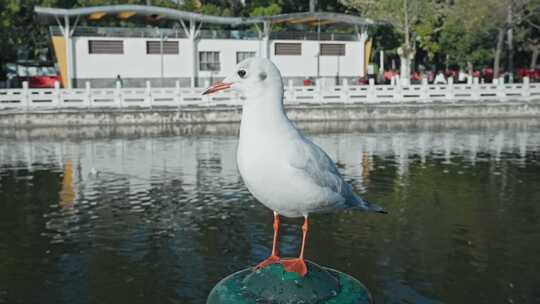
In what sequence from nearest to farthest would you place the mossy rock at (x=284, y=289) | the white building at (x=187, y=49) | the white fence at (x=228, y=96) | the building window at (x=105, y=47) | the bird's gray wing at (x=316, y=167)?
1. the mossy rock at (x=284, y=289)
2. the bird's gray wing at (x=316, y=167)
3. the white fence at (x=228, y=96)
4. the white building at (x=187, y=49)
5. the building window at (x=105, y=47)

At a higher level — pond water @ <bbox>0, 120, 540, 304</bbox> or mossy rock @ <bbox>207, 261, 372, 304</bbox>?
mossy rock @ <bbox>207, 261, 372, 304</bbox>

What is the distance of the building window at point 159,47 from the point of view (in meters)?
35.8

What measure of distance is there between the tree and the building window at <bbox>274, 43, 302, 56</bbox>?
467 cm

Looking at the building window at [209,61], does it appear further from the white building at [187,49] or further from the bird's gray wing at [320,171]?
the bird's gray wing at [320,171]

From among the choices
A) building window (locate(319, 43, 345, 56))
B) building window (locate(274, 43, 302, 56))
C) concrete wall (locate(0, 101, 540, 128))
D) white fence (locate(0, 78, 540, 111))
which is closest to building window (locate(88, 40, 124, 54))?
white fence (locate(0, 78, 540, 111))

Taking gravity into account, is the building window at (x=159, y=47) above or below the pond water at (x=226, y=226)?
above

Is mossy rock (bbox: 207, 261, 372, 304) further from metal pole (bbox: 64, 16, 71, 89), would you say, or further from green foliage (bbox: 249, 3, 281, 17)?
green foliage (bbox: 249, 3, 281, 17)

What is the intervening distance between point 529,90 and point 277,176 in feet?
103

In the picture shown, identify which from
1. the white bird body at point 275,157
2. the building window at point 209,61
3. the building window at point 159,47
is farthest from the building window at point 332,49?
the white bird body at point 275,157

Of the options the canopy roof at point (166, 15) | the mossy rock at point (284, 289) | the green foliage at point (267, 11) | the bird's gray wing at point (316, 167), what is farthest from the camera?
the green foliage at point (267, 11)

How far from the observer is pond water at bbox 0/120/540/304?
8.98 metres

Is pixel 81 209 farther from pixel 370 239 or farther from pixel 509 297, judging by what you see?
pixel 509 297

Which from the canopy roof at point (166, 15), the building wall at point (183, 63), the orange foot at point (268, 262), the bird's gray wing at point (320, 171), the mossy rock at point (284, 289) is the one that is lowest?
the mossy rock at point (284, 289)

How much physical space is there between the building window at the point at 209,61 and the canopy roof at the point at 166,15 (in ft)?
6.72
